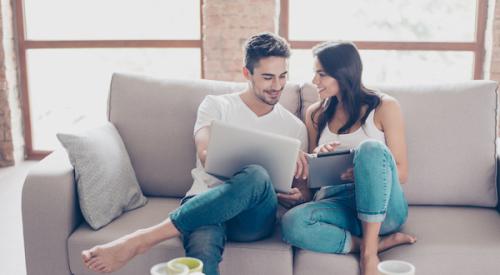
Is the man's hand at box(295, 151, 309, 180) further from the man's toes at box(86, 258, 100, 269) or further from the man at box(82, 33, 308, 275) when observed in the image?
the man's toes at box(86, 258, 100, 269)

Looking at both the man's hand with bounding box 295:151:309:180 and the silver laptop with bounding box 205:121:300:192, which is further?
the man's hand with bounding box 295:151:309:180

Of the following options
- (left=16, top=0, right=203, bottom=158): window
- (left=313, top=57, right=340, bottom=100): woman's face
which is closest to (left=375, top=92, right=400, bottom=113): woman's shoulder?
(left=313, top=57, right=340, bottom=100): woman's face

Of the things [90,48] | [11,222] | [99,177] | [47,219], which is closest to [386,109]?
[99,177]

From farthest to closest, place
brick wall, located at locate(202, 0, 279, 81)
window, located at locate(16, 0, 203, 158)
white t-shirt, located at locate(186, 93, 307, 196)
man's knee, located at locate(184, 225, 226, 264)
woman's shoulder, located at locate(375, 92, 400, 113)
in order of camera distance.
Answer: window, located at locate(16, 0, 203, 158), brick wall, located at locate(202, 0, 279, 81), white t-shirt, located at locate(186, 93, 307, 196), woman's shoulder, located at locate(375, 92, 400, 113), man's knee, located at locate(184, 225, 226, 264)

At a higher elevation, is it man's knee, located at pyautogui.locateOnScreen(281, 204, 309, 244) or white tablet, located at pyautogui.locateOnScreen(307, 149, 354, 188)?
white tablet, located at pyautogui.locateOnScreen(307, 149, 354, 188)

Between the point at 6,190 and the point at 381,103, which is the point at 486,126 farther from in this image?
the point at 6,190

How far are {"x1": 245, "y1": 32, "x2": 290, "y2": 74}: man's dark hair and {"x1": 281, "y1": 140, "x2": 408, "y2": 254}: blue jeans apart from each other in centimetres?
53

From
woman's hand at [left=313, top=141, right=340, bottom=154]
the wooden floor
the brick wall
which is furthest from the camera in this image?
the brick wall

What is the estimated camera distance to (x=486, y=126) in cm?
221

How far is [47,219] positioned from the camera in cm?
195

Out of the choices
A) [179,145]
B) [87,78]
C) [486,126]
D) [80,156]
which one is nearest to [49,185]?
[80,156]

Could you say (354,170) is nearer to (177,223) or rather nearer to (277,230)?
(277,230)

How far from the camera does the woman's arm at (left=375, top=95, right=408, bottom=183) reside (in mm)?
2021

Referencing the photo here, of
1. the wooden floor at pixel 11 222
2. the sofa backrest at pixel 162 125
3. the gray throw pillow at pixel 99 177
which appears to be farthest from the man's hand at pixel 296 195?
the wooden floor at pixel 11 222
